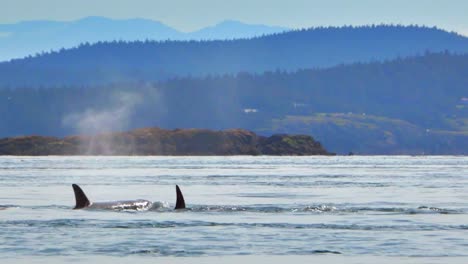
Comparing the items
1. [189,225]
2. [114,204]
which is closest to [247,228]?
[189,225]

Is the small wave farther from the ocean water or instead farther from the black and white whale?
the black and white whale

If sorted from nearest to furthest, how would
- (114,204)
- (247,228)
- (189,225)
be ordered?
1. (247,228)
2. (189,225)
3. (114,204)

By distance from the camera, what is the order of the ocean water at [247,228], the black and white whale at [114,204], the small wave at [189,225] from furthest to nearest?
the black and white whale at [114,204] → the small wave at [189,225] → the ocean water at [247,228]

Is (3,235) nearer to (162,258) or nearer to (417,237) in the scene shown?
(162,258)

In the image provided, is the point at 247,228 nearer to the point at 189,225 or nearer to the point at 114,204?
the point at 189,225

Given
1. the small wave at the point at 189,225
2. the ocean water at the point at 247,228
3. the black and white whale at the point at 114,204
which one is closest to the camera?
the ocean water at the point at 247,228

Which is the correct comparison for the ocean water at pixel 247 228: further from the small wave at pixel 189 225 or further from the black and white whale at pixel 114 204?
the black and white whale at pixel 114 204

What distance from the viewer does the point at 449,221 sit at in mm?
50156

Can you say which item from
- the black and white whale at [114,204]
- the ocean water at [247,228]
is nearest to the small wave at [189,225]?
the ocean water at [247,228]

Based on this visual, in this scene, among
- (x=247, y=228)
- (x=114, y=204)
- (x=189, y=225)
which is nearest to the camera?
(x=247, y=228)

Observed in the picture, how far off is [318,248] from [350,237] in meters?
3.85

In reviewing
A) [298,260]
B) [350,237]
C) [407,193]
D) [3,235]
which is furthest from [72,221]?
[407,193]

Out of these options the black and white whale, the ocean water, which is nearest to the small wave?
the ocean water

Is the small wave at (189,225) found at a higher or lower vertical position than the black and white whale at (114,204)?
lower
